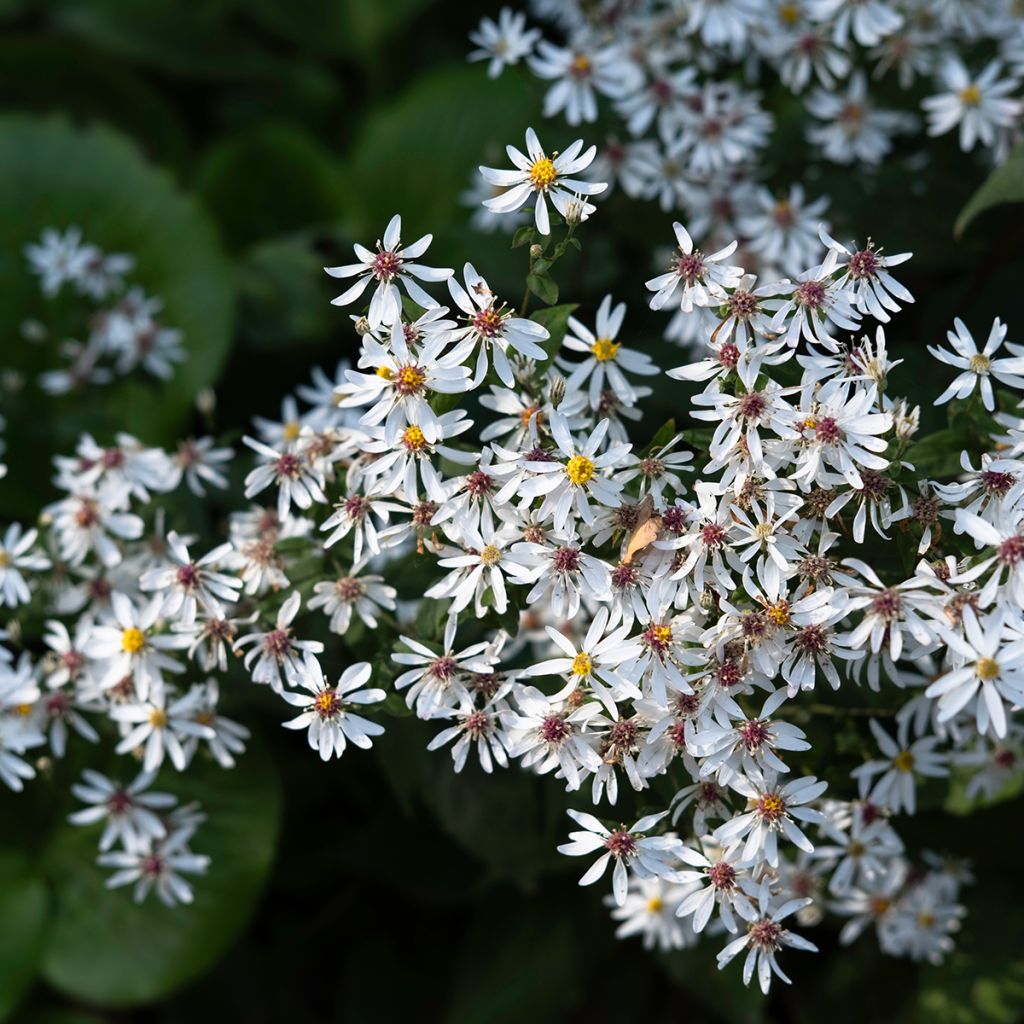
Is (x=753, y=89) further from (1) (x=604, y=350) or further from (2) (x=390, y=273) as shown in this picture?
(2) (x=390, y=273)

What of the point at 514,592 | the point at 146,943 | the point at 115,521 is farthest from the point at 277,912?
the point at 514,592

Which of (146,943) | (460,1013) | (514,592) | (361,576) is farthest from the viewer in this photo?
(460,1013)

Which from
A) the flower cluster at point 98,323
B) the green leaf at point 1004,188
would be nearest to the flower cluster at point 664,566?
the green leaf at point 1004,188

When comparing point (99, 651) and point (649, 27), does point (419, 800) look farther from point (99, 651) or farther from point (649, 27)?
point (649, 27)

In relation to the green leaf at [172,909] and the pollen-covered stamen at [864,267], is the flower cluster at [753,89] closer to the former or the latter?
the pollen-covered stamen at [864,267]

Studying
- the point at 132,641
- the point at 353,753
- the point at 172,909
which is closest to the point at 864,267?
the point at 132,641

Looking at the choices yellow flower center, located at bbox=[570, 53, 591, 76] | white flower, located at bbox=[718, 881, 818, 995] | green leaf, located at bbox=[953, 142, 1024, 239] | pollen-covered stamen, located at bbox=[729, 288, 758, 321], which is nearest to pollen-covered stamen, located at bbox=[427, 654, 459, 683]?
white flower, located at bbox=[718, 881, 818, 995]
